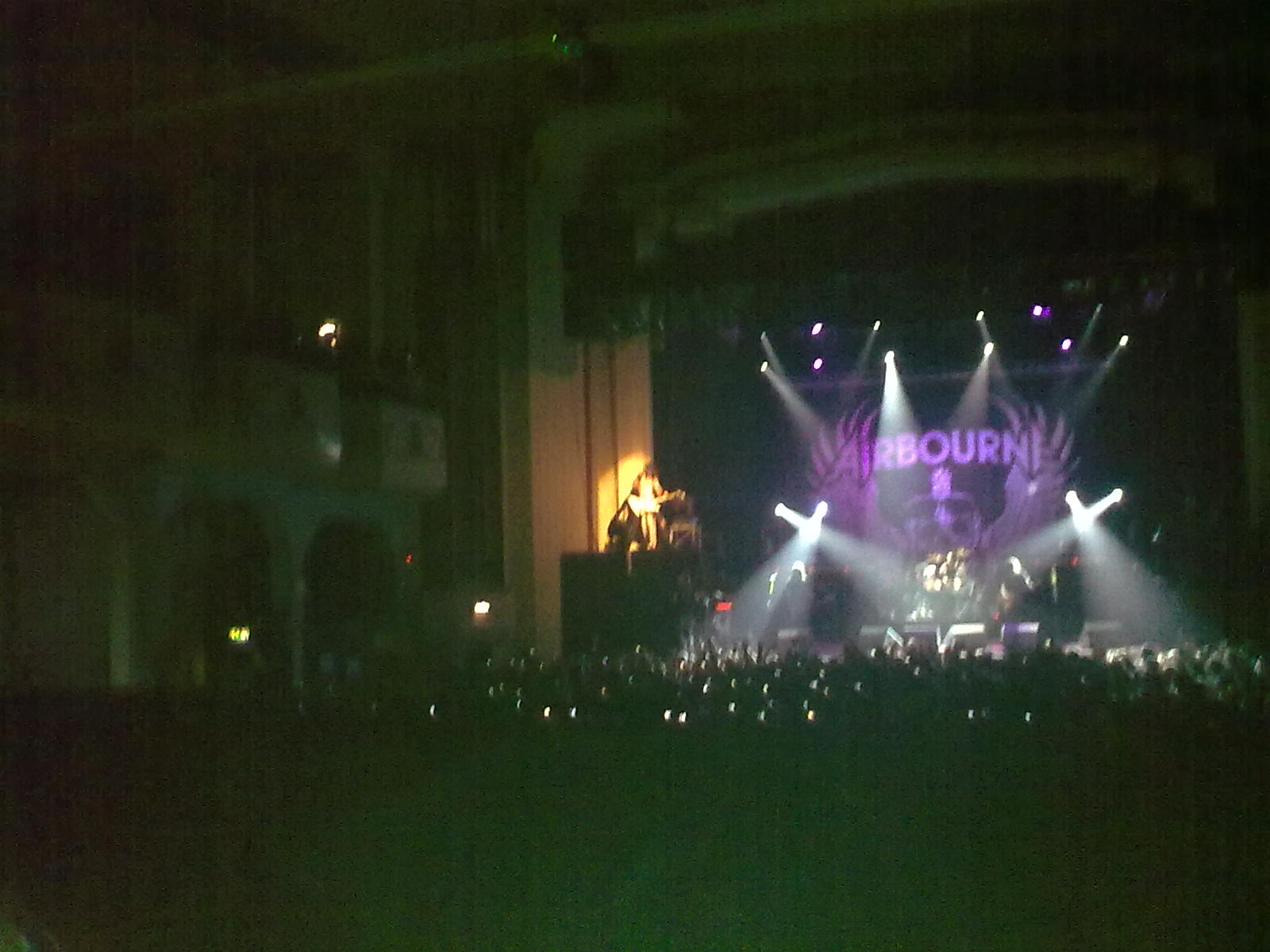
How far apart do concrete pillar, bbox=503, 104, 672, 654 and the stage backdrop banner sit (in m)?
1.42

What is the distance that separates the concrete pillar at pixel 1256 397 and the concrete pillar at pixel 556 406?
2519mm

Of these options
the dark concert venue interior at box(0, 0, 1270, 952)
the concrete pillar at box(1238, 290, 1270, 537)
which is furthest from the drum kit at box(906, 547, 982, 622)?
the concrete pillar at box(1238, 290, 1270, 537)

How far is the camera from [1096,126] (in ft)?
12.4

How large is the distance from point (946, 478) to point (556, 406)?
2.58m

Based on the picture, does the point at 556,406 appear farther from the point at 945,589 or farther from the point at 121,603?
the point at 945,589

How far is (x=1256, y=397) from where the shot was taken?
16.4ft

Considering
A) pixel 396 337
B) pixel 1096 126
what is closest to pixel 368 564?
pixel 396 337

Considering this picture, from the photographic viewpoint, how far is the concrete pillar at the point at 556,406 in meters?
4.01

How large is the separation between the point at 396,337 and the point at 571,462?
114 centimetres

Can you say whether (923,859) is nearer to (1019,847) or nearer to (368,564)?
(1019,847)

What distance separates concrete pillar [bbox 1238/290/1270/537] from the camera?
4469 mm

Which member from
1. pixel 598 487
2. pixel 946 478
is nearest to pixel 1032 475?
pixel 946 478

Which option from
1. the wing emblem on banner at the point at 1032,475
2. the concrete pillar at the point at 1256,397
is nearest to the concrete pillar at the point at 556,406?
the wing emblem on banner at the point at 1032,475

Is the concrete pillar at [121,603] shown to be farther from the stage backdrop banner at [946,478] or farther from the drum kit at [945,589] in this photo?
the drum kit at [945,589]
